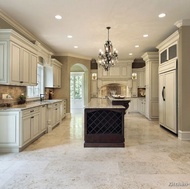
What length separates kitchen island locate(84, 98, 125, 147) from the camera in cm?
438

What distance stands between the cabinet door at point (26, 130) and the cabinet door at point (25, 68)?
1082 mm

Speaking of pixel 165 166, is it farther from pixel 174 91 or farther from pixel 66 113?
pixel 66 113

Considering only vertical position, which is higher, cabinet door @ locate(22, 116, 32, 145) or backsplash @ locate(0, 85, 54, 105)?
backsplash @ locate(0, 85, 54, 105)

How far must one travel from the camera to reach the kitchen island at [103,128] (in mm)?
4375

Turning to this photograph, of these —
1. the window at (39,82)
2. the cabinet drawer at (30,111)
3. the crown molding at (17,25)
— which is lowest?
the cabinet drawer at (30,111)

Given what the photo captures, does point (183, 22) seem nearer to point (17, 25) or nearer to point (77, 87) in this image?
point (17, 25)

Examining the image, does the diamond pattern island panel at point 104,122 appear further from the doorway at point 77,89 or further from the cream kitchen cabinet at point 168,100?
the doorway at point 77,89

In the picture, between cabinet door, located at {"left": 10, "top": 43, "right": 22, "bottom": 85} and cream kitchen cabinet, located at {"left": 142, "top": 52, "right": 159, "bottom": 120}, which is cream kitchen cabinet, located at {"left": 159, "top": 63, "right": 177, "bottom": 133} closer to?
cream kitchen cabinet, located at {"left": 142, "top": 52, "right": 159, "bottom": 120}

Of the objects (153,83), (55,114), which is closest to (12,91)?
(55,114)

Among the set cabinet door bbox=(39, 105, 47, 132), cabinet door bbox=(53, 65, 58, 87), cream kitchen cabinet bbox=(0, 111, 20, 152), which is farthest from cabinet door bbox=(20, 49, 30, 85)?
cabinet door bbox=(53, 65, 58, 87)

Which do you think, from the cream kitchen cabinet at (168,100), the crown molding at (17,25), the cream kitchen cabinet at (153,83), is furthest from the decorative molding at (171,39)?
the crown molding at (17,25)

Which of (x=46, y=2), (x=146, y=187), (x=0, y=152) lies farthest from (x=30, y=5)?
(x=146, y=187)

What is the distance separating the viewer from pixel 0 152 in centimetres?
391

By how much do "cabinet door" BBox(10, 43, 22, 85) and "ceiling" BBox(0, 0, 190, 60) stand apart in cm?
83
